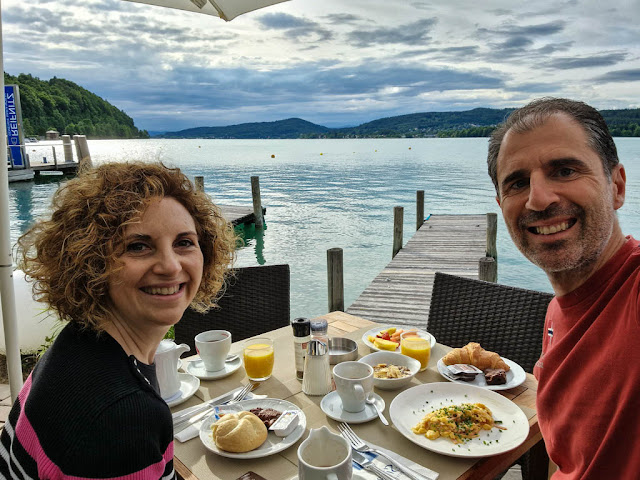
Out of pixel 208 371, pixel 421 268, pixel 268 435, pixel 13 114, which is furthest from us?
pixel 13 114

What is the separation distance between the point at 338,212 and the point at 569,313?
71.3ft

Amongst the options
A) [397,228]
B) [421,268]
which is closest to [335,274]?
[421,268]

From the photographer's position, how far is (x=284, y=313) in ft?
10.4

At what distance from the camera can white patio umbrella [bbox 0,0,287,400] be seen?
2264 millimetres

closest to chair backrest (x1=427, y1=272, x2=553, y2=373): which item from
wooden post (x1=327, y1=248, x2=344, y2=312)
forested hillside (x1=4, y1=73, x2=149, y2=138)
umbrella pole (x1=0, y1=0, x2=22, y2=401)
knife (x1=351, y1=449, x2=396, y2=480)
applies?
knife (x1=351, y1=449, x2=396, y2=480)

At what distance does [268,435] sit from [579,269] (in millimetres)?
1097

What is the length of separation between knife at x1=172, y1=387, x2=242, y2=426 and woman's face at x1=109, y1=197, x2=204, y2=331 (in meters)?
0.48

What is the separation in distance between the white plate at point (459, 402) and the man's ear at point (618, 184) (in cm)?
77

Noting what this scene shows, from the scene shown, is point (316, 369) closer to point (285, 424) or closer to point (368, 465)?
point (285, 424)

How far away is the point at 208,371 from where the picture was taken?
203 centimetres

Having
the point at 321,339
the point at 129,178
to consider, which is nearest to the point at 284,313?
the point at 321,339

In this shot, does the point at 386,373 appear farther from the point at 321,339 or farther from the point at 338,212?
the point at 338,212

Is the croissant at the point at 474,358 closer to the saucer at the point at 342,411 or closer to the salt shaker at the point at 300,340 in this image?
the saucer at the point at 342,411

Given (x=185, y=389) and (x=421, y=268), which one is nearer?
(x=185, y=389)
